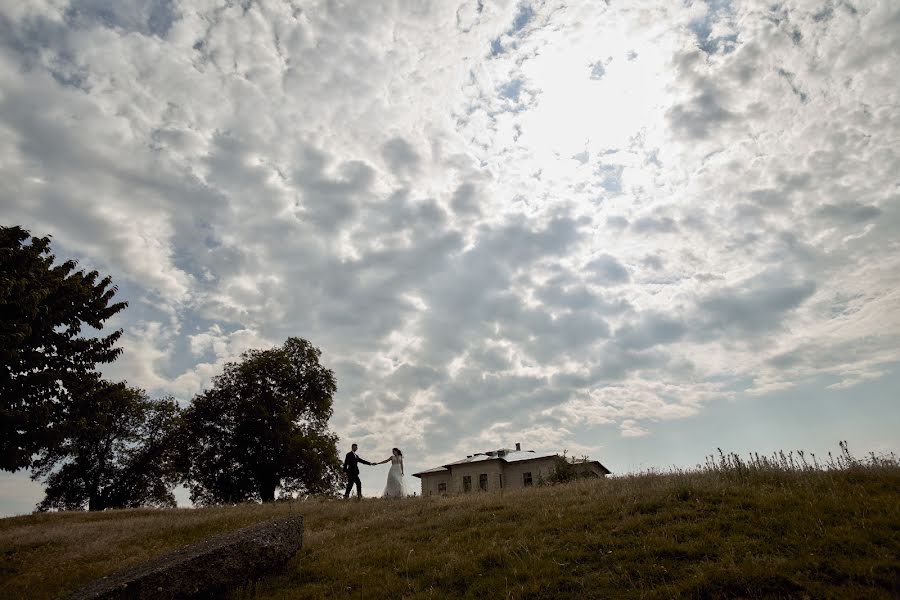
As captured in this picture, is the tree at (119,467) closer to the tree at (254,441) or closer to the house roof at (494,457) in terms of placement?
the tree at (254,441)

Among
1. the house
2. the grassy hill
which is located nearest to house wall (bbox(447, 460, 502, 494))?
the house

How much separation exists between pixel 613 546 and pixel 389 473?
16.2 metres

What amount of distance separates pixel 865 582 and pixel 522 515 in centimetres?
720

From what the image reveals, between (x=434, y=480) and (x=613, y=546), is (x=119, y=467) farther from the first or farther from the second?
(x=613, y=546)

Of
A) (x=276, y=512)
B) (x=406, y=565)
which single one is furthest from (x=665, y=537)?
(x=276, y=512)

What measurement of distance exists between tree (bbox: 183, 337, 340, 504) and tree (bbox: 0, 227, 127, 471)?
67.9 feet

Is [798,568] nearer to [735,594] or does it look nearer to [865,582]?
[865,582]

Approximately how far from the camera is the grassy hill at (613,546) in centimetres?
731

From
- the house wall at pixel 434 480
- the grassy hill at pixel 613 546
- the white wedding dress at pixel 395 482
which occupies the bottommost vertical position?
the grassy hill at pixel 613 546

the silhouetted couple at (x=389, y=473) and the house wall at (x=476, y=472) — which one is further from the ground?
the house wall at (x=476, y=472)

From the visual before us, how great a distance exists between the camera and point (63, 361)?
59.2ft

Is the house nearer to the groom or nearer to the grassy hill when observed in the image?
the groom

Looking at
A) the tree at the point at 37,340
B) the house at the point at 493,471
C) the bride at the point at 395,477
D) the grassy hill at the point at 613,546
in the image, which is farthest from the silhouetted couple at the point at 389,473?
the house at the point at 493,471

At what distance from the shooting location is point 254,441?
38.7 metres
